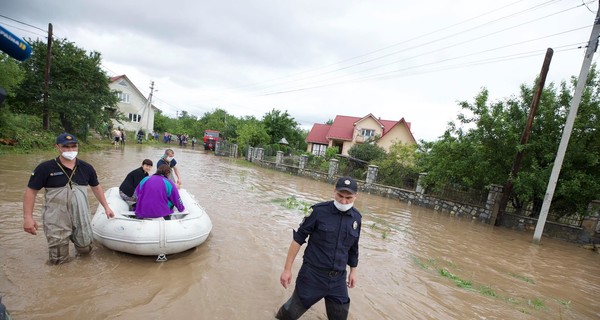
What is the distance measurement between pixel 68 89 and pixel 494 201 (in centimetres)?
2512

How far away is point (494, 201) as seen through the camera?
39.7 feet

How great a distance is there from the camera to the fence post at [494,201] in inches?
470

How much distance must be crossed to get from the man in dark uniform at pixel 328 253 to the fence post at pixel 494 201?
39.4 ft

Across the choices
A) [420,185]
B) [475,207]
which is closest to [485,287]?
[475,207]

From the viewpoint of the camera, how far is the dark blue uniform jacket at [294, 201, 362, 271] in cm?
271

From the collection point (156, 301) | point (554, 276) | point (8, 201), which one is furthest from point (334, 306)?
point (8, 201)

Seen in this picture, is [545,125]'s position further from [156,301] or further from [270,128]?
[270,128]

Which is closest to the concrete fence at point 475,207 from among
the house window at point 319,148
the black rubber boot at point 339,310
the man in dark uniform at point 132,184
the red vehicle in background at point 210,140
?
the black rubber boot at point 339,310

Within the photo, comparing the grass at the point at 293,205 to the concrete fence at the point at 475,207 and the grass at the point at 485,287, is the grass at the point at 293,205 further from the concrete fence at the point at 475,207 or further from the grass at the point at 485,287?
the concrete fence at the point at 475,207

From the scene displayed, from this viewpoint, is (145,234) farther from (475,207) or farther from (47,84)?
(47,84)

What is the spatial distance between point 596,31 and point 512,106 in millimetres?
3599

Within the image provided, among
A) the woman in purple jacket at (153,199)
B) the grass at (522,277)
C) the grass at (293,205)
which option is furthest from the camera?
the grass at (293,205)

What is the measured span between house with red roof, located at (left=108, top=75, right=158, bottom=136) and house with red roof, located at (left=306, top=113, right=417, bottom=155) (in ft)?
75.6

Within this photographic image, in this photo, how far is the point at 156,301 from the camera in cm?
355
